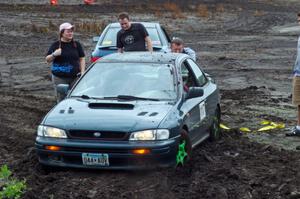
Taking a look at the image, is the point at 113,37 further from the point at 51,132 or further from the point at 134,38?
the point at 51,132

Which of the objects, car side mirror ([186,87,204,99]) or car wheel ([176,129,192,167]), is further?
car side mirror ([186,87,204,99])

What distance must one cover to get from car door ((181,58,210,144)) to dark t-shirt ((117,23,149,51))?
2828mm

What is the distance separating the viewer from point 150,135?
8234mm

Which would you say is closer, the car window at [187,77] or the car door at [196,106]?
the car door at [196,106]

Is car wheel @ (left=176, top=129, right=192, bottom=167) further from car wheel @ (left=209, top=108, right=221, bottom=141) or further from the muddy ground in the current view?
car wheel @ (left=209, top=108, right=221, bottom=141)

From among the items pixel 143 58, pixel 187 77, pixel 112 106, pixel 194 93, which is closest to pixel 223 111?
pixel 187 77

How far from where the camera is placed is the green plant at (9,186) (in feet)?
24.7

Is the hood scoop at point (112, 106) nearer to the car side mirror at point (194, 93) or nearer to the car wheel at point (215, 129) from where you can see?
the car side mirror at point (194, 93)

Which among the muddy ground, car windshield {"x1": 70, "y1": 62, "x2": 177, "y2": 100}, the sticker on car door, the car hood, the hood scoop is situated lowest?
the muddy ground

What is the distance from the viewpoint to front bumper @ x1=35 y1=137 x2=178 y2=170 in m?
8.12

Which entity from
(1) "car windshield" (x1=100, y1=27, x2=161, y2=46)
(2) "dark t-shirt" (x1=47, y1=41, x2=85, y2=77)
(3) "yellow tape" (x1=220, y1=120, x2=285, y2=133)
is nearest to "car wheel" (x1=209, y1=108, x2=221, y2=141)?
(3) "yellow tape" (x1=220, y1=120, x2=285, y2=133)

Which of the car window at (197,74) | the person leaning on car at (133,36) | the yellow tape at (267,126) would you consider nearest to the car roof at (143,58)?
the car window at (197,74)

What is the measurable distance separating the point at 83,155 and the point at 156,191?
40.3 inches

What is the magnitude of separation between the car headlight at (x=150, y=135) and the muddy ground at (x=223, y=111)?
39cm
